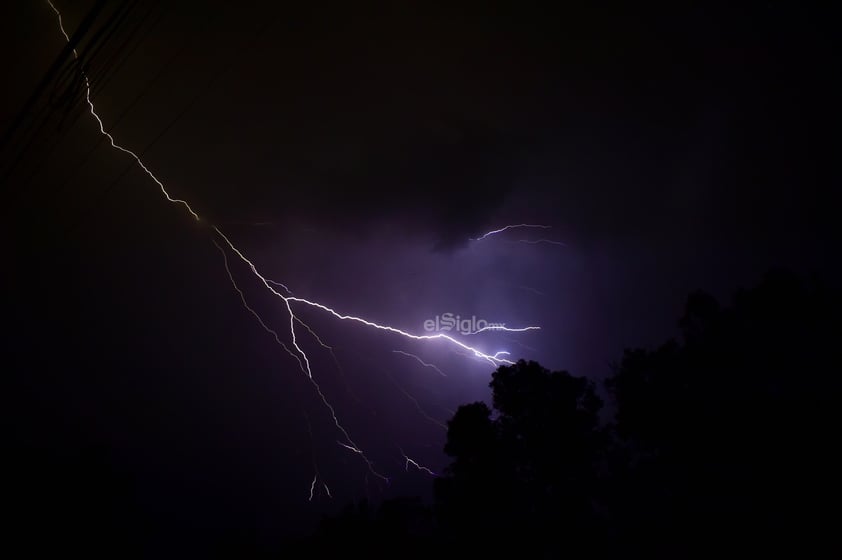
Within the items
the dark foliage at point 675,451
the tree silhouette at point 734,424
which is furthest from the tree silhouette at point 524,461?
the tree silhouette at point 734,424

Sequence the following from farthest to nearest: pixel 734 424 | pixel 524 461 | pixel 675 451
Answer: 1. pixel 524 461
2. pixel 675 451
3. pixel 734 424

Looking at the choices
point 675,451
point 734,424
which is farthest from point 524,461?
point 734,424

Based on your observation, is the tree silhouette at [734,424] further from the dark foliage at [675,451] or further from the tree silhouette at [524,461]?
the tree silhouette at [524,461]

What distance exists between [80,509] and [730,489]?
2109cm

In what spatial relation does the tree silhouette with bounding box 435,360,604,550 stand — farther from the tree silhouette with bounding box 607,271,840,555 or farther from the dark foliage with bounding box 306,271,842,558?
the tree silhouette with bounding box 607,271,840,555

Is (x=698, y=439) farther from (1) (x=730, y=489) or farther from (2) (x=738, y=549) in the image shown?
(2) (x=738, y=549)

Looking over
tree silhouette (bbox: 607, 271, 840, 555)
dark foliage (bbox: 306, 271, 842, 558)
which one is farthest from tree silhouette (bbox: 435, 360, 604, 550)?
tree silhouette (bbox: 607, 271, 840, 555)

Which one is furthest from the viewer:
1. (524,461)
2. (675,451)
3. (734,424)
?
(524,461)

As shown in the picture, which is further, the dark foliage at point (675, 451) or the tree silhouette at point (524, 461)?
the tree silhouette at point (524, 461)

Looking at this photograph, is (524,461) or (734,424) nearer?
(734,424)

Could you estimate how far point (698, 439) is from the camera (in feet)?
27.1

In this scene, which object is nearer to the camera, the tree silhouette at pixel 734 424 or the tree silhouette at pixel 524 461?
the tree silhouette at pixel 734 424

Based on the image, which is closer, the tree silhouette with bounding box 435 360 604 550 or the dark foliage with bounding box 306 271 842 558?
the dark foliage with bounding box 306 271 842 558

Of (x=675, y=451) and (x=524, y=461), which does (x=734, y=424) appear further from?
(x=524, y=461)
